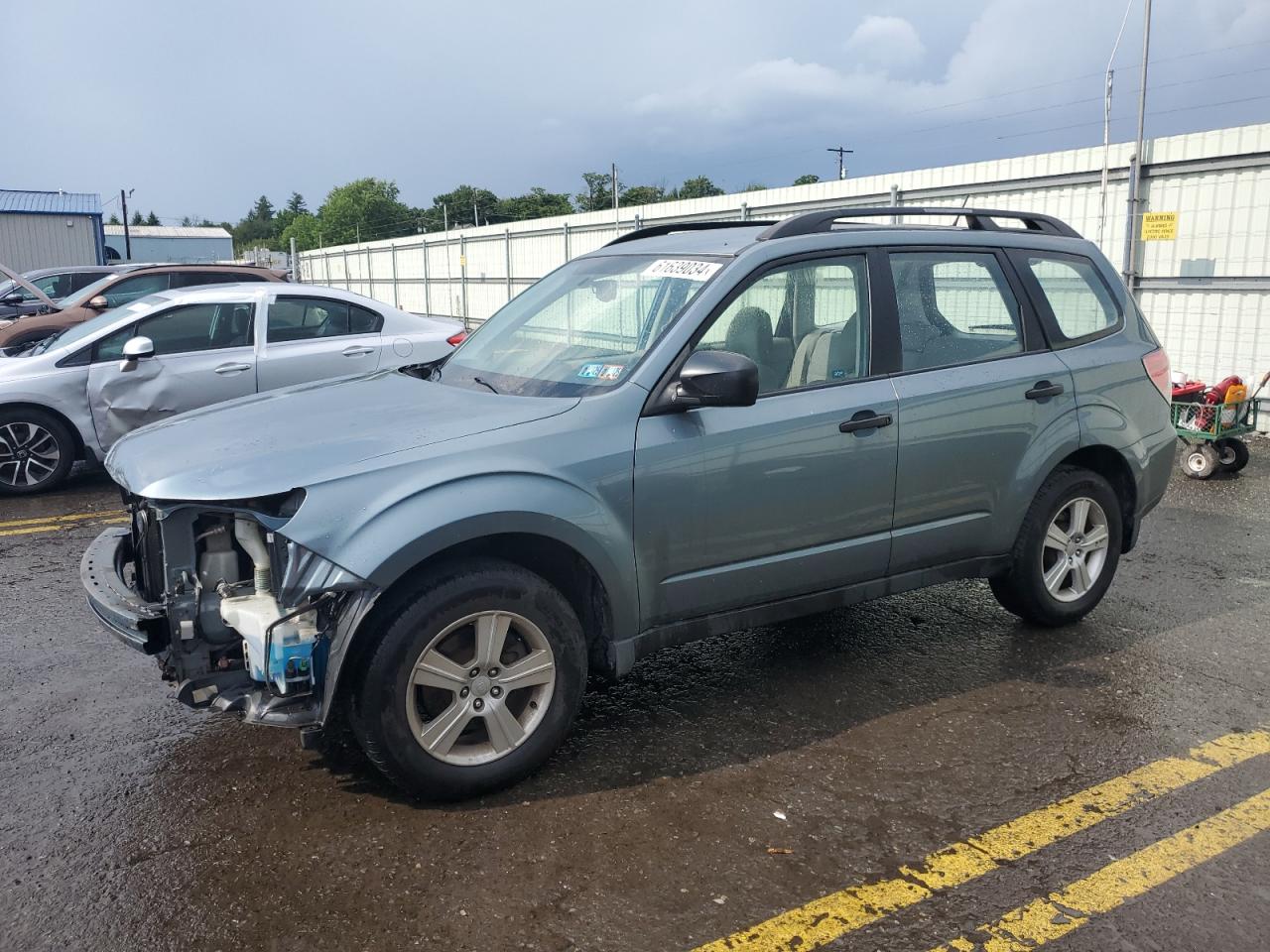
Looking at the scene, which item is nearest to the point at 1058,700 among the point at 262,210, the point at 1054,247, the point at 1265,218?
the point at 1054,247

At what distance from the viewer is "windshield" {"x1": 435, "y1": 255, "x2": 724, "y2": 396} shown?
148 inches

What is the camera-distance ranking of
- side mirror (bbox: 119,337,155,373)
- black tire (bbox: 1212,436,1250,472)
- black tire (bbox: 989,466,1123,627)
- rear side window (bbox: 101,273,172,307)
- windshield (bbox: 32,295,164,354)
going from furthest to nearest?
rear side window (bbox: 101,273,172,307)
black tire (bbox: 1212,436,1250,472)
windshield (bbox: 32,295,164,354)
side mirror (bbox: 119,337,155,373)
black tire (bbox: 989,466,1123,627)

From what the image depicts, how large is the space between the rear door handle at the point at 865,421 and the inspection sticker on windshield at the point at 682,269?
767mm

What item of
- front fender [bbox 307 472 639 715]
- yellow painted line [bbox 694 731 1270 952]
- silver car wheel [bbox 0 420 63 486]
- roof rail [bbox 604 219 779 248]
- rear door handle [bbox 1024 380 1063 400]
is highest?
roof rail [bbox 604 219 779 248]

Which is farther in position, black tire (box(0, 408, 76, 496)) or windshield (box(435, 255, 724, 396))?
black tire (box(0, 408, 76, 496))

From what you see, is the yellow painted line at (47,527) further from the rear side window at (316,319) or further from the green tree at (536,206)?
the green tree at (536,206)

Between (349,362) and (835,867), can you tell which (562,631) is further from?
(349,362)

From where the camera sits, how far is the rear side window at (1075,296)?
4730 mm

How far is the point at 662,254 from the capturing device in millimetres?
4203

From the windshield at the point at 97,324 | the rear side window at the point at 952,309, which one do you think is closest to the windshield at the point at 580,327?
the rear side window at the point at 952,309

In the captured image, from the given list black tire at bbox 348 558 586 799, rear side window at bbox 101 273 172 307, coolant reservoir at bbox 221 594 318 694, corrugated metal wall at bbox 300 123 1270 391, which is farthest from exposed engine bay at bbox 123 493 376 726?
corrugated metal wall at bbox 300 123 1270 391

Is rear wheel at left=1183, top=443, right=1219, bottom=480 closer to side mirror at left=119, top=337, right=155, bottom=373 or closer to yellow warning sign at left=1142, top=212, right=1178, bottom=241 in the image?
yellow warning sign at left=1142, top=212, right=1178, bottom=241

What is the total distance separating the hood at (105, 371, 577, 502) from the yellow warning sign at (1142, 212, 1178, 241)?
9784mm

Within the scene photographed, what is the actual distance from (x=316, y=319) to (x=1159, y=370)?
6182mm
